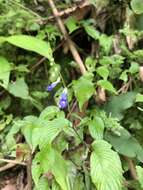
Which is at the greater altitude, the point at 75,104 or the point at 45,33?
the point at 45,33

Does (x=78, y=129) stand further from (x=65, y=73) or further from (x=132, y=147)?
(x=65, y=73)

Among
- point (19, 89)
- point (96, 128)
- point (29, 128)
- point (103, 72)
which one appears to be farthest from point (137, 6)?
point (29, 128)

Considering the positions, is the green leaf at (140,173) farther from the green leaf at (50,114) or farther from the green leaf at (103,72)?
the green leaf at (103,72)

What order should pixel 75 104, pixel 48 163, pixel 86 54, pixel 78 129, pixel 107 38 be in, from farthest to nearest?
pixel 86 54 → pixel 107 38 → pixel 75 104 → pixel 78 129 → pixel 48 163

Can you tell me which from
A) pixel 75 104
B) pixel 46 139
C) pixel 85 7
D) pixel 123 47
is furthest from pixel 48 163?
pixel 85 7

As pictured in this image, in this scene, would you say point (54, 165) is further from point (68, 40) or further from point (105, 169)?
point (68, 40)
